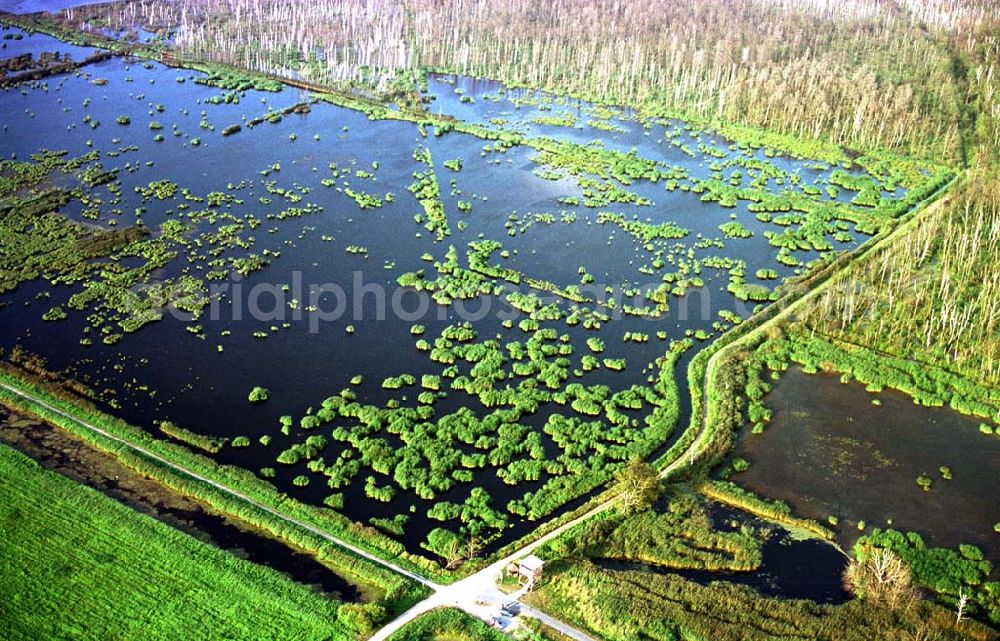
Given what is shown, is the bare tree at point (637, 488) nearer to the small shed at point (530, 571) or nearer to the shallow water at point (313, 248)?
the shallow water at point (313, 248)

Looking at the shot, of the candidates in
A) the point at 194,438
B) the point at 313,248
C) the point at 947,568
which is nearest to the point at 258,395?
the point at 194,438

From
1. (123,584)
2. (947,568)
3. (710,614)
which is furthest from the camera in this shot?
(947,568)

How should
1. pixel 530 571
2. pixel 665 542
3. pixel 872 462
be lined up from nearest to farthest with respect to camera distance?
pixel 530 571 → pixel 665 542 → pixel 872 462

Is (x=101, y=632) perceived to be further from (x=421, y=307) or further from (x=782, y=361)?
(x=782, y=361)

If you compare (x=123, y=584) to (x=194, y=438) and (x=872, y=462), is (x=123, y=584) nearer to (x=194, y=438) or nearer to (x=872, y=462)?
(x=194, y=438)

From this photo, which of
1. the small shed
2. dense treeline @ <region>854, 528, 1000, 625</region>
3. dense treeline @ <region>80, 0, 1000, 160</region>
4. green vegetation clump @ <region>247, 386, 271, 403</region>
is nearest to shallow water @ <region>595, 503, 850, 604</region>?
dense treeline @ <region>854, 528, 1000, 625</region>

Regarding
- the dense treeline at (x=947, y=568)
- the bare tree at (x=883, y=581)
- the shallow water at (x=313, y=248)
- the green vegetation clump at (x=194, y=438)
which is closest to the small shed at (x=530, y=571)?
the shallow water at (x=313, y=248)
